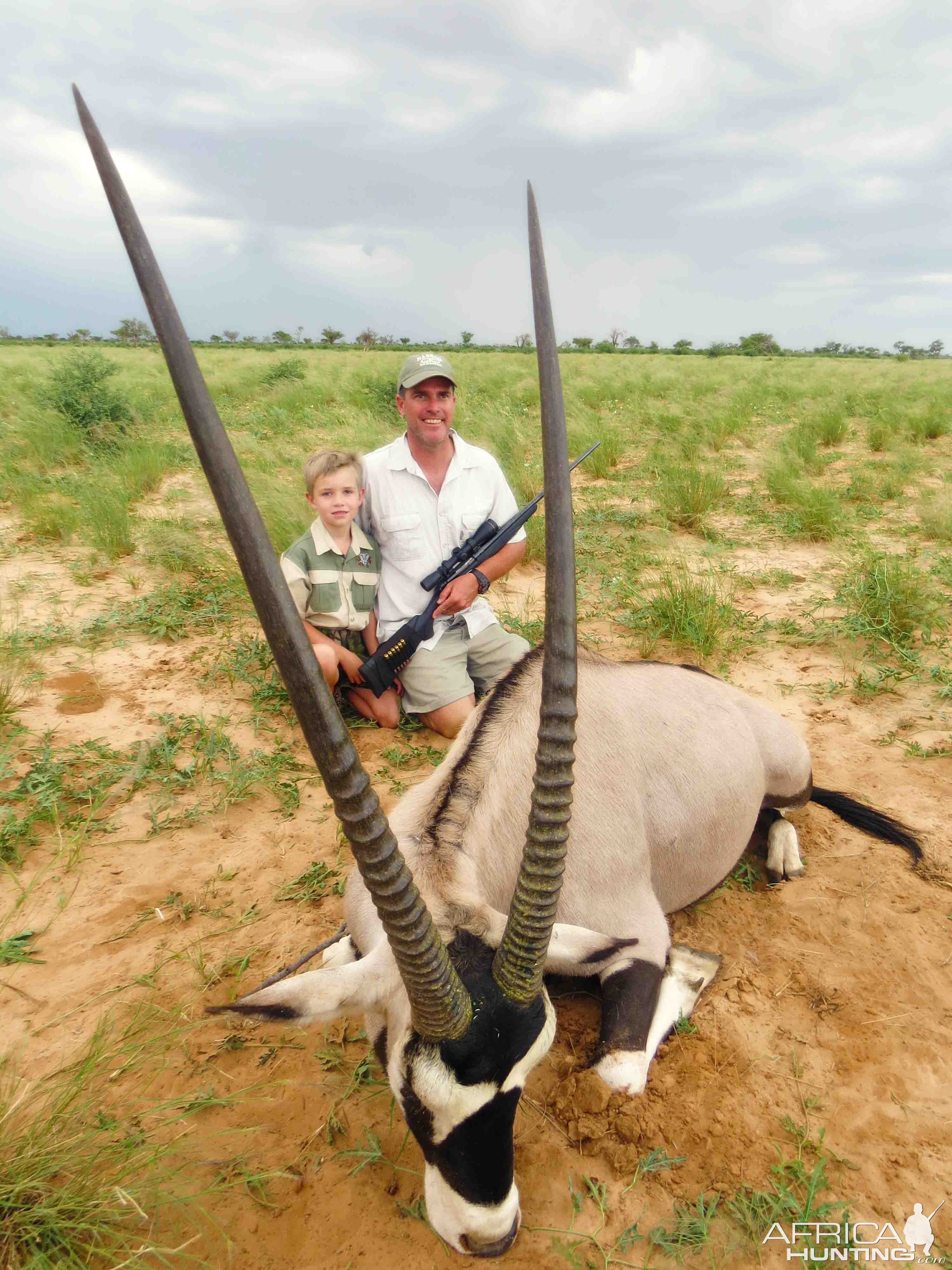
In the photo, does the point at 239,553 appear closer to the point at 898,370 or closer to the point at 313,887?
the point at 313,887

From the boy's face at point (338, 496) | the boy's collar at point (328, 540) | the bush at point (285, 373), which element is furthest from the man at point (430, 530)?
the bush at point (285, 373)

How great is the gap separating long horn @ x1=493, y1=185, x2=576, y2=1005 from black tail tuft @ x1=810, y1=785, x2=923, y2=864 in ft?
8.73

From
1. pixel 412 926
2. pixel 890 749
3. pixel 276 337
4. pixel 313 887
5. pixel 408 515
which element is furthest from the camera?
pixel 276 337

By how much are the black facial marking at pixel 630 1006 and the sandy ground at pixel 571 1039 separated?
160 mm

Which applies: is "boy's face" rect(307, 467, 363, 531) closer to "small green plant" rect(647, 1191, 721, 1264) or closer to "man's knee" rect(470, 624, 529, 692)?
"man's knee" rect(470, 624, 529, 692)

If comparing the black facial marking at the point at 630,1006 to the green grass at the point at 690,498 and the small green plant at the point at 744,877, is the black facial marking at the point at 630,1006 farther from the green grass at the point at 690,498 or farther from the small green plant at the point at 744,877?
the green grass at the point at 690,498

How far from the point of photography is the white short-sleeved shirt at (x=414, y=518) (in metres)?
4.97

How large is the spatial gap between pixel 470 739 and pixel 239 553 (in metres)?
1.65

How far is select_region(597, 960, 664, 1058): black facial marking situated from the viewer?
102 inches

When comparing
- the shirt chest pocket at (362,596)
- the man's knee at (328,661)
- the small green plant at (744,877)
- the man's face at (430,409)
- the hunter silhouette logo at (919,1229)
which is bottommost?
the small green plant at (744,877)

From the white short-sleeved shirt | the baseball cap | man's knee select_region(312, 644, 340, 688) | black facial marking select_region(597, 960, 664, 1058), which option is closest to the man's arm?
the white short-sleeved shirt

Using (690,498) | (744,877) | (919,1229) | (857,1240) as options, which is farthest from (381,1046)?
(690,498)

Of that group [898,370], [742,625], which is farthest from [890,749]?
[898,370]

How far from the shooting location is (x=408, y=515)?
497cm
